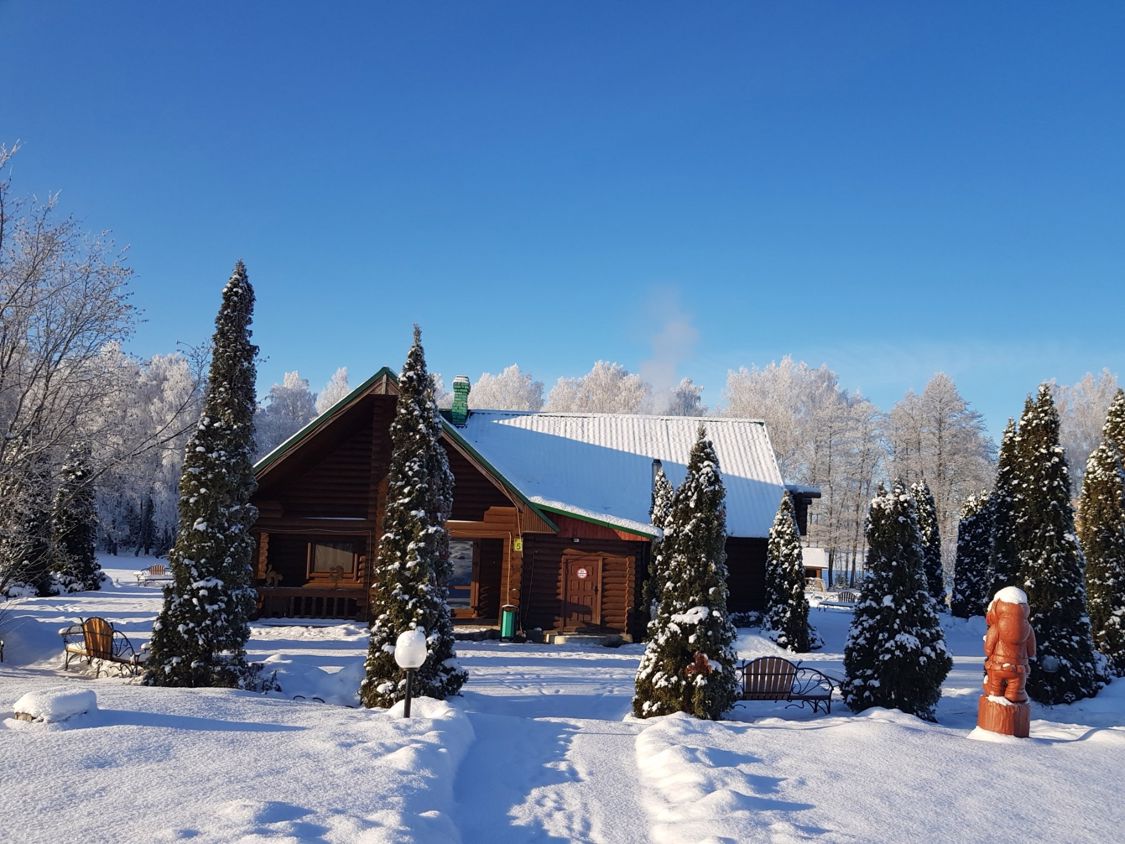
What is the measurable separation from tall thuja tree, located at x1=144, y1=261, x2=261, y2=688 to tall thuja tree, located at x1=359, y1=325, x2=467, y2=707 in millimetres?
2207

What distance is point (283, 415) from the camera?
194 feet

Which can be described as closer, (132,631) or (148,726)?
(148,726)

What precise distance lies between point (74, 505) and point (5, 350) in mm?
13442

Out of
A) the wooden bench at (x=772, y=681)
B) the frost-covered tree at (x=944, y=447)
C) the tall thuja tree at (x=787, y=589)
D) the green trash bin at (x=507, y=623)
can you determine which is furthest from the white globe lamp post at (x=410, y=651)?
the frost-covered tree at (x=944, y=447)

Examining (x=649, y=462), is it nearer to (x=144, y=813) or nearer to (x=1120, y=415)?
(x=1120, y=415)

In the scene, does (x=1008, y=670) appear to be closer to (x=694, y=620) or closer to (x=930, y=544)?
(x=694, y=620)

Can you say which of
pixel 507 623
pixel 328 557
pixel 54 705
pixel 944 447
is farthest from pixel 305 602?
pixel 944 447

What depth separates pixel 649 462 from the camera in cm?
2523

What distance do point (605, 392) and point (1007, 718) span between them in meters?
54.5

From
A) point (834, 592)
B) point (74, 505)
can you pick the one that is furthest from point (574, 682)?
point (834, 592)

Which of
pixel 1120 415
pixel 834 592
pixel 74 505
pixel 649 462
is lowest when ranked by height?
pixel 834 592

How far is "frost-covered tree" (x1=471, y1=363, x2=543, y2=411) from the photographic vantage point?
6762 centimetres

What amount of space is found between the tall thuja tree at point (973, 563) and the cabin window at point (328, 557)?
21792 millimetres

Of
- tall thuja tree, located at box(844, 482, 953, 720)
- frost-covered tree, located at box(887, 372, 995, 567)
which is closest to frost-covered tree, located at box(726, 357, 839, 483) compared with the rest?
frost-covered tree, located at box(887, 372, 995, 567)
